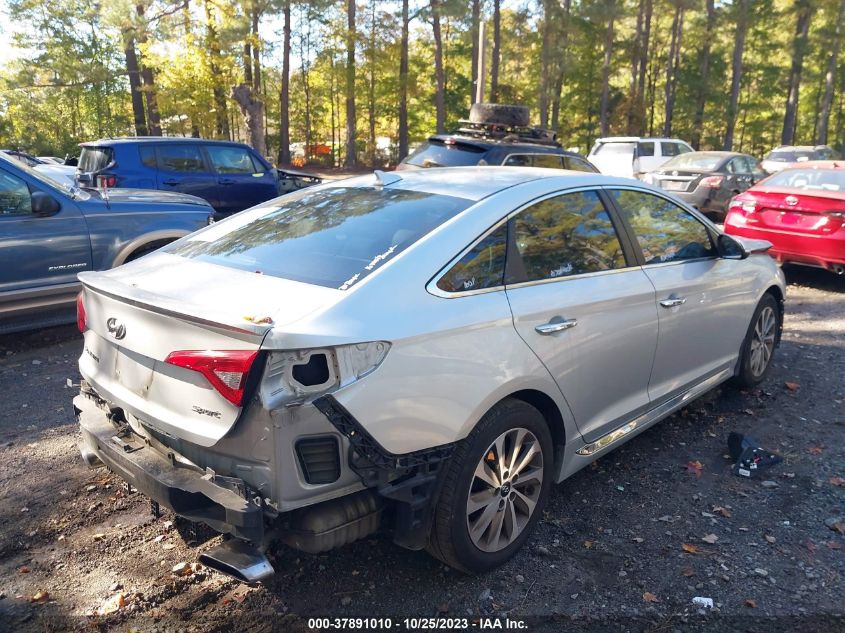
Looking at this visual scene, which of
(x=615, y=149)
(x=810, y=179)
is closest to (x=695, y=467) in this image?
(x=810, y=179)

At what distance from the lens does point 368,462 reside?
2.50m

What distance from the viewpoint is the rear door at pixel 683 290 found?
3.94 meters

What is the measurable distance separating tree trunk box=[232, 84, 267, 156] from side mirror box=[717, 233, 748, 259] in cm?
1795

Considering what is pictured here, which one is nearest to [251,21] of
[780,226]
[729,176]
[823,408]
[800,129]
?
[729,176]

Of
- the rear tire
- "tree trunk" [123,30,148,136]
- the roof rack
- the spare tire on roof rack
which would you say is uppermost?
"tree trunk" [123,30,148,136]

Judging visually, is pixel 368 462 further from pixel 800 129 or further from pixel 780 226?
pixel 800 129

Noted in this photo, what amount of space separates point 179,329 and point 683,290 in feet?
9.34

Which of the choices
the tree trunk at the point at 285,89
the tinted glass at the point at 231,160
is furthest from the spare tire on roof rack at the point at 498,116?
the tree trunk at the point at 285,89

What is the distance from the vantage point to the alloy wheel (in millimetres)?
2912

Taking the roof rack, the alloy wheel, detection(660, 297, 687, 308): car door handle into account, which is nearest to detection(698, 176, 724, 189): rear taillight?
the roof rack

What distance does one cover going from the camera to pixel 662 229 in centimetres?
419

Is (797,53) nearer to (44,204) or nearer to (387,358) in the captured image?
(44,204)

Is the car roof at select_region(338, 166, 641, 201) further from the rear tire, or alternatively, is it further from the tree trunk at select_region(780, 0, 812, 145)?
the tree trunk at select_region(780, 0, 812, 145)

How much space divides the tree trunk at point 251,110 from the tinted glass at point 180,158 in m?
9.77
